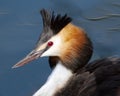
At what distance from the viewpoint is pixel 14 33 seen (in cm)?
446

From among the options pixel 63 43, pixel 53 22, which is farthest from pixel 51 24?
pixel 63 43

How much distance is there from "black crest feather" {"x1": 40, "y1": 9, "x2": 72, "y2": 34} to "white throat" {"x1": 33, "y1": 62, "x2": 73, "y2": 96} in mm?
227

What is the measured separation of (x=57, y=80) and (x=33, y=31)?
866 mm

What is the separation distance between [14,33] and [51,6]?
383 millimetres

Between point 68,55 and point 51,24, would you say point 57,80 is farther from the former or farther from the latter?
point 51,24

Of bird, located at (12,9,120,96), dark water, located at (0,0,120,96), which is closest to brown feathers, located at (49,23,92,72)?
bird, located at (12,9,120,96)

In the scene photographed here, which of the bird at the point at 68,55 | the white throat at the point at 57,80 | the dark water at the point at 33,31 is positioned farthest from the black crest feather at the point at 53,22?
the dark water at the point at 33,31

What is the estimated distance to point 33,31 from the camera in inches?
175

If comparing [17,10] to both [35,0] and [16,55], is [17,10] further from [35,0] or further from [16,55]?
[16,55]

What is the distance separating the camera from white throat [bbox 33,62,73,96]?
12.0ft

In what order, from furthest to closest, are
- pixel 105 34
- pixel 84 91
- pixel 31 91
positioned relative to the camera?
1. pixel 105 34
2. pixel 31 91
3. pixel 84 91

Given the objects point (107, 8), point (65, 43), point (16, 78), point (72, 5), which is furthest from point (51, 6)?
point (65, 43)

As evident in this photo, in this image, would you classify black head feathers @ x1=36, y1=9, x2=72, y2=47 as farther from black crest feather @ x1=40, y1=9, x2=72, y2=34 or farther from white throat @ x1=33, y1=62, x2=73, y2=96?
white throat @ x1=33, y1=62, x2=73, y2=96

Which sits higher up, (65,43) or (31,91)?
(65,43)
